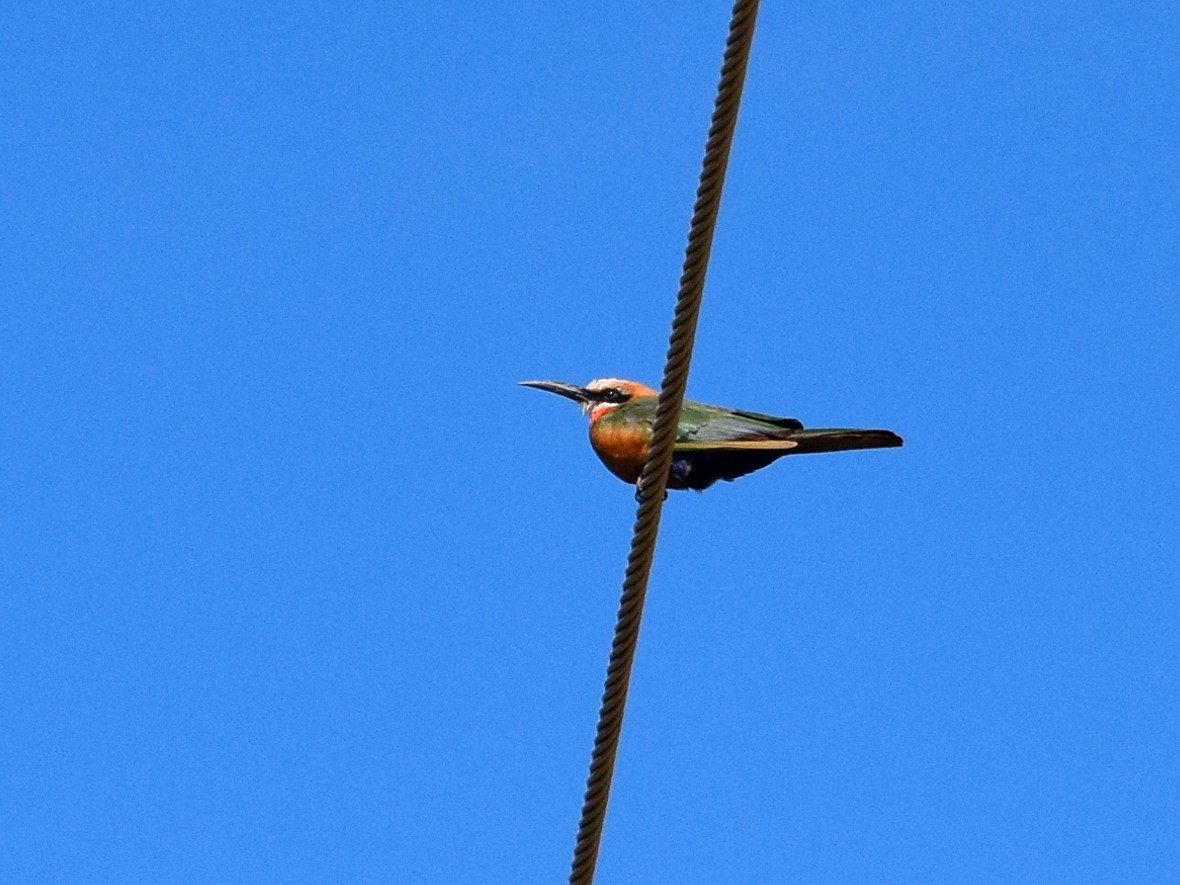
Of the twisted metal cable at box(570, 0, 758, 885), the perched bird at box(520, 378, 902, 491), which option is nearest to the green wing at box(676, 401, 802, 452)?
the perched bird at box(520, 378, 902, 491)

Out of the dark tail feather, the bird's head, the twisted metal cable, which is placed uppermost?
the bird's head

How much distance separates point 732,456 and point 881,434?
1028mm

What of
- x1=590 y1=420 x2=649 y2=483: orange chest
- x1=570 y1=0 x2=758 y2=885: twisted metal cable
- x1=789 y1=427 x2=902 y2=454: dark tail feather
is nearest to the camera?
x1=570 y1=0 x2=758 y2=885: twisted metal cable

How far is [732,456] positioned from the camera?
A: 21.6ft

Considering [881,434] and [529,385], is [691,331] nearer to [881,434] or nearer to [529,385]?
[881,434]

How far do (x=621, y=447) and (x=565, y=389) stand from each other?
79 cm

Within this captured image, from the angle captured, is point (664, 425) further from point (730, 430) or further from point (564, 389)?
point (564, 389)

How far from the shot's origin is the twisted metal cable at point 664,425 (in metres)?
3.53

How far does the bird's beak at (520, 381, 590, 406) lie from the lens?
772cm

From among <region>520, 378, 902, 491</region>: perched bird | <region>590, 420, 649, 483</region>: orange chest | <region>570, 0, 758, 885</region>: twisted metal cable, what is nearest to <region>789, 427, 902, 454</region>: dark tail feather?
<region>520, 378, 902, 491</region>: perched bird

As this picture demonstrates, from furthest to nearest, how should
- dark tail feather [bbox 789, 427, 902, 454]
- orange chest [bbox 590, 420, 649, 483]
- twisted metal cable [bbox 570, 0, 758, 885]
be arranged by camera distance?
1. orange chest [bbox 590, 420, 649, 483]
2. dark tail feather [bbox 789, 427, 902, 454]
3. twisted metal cable [bbox 570, 0, 758, 885]

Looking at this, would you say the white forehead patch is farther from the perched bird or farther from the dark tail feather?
the dark tail feather

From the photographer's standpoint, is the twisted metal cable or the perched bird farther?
the perched bird

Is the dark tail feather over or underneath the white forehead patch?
underneath
